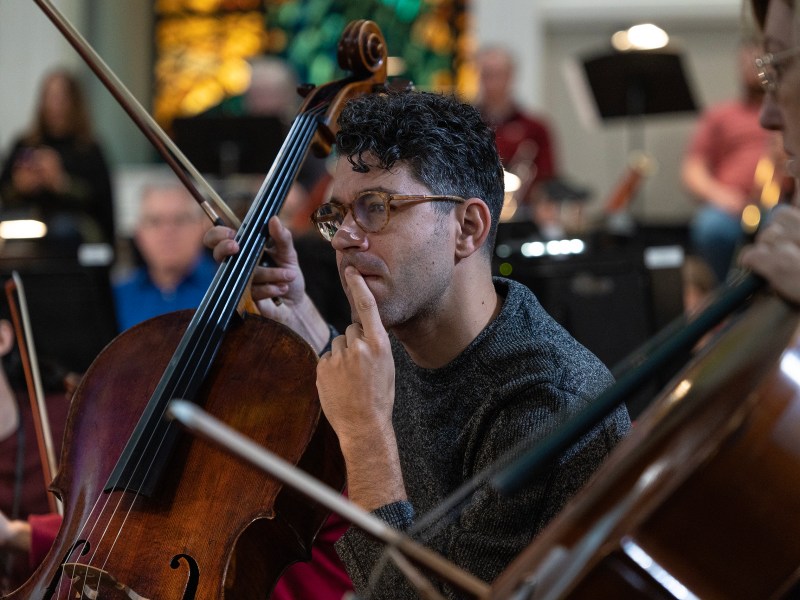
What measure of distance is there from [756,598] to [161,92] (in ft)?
19.6

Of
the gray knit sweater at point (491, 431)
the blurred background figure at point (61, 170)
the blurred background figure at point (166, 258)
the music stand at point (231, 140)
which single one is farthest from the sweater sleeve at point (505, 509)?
the music stand at point (231, 140)

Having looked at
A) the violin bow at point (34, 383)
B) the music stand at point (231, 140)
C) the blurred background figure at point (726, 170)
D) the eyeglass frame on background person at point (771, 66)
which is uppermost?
the eyeglass frame on background person at point (771, 66)

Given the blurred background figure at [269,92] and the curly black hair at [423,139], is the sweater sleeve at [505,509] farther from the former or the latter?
the blurred background figure at [269,92]

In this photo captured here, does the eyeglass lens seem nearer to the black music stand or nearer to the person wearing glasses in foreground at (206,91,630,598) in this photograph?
the person wearing glasses in foreground at (206,91,630,598)

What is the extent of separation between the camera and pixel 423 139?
57.7 inches

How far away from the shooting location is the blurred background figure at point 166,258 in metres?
3.59

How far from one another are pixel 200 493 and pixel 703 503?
2.40 ft

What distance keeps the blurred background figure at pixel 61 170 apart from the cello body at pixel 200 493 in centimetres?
253

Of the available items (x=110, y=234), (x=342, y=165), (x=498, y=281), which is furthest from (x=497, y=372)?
(x=110, y=234)

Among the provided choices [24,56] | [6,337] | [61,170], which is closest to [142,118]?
[6,337]

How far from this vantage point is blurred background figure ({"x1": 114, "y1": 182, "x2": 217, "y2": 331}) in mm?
3592

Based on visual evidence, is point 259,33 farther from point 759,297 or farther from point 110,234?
point 759,297

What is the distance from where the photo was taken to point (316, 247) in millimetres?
3129

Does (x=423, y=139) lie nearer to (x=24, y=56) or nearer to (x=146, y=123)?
(x=146, y=123)
